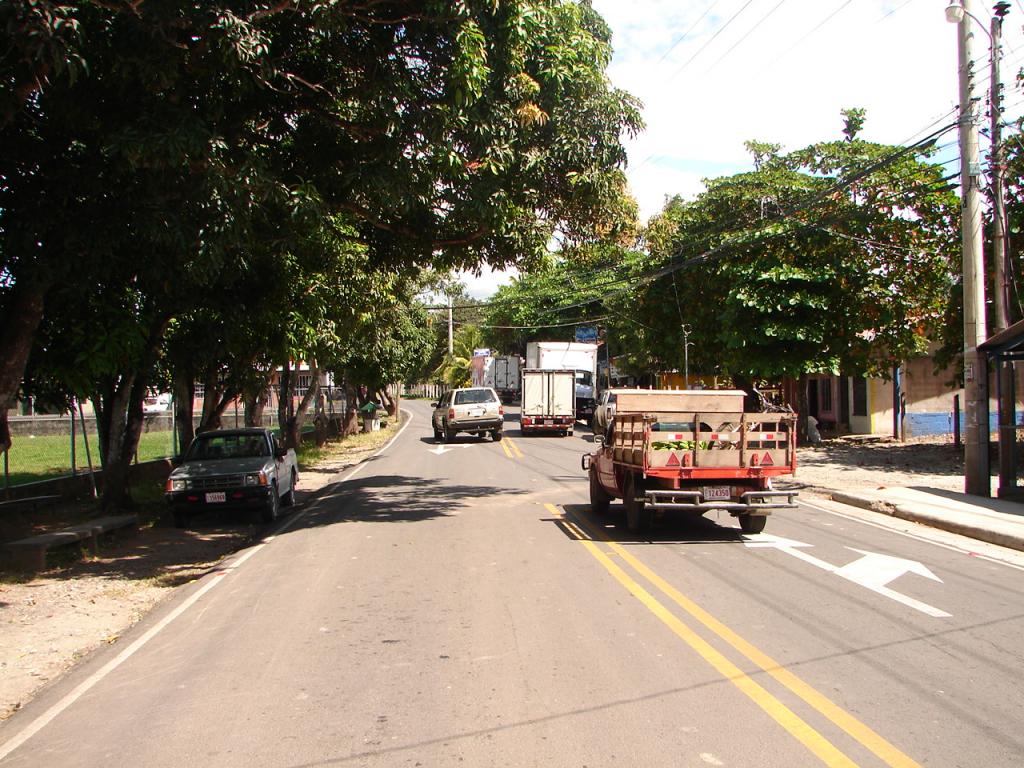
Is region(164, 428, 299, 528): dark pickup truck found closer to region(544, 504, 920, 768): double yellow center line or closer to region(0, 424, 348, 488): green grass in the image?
region(0, 424, 348, 488): green grass

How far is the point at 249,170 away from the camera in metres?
A: 9.09

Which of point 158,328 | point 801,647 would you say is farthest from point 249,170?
point 801,647

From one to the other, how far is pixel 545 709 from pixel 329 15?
7179 millimetres

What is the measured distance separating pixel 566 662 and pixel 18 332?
294 inches

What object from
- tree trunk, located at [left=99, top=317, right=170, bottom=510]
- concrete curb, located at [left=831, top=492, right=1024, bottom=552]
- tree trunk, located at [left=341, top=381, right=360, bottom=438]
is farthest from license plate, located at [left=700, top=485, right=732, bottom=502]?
tree trunk, located at [left=341, top=381, right=360, bottom=438]

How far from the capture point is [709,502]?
33.9 ft

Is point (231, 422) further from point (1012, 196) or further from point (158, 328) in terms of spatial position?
point (1012, 196)

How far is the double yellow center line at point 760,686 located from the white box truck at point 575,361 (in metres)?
32.2

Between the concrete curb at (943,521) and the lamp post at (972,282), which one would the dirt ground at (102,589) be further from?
the lamp post at (972,282)

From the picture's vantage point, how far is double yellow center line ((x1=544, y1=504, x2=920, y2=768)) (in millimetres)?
4277

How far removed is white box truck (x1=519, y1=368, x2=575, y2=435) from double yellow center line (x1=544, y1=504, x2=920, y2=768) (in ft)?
87.4

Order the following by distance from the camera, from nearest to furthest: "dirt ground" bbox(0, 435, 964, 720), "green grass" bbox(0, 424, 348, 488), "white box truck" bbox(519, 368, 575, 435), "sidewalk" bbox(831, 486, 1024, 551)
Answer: "dirt ground" bbox(0, 435, 964, 720), "sidewalk" bbox(831, 486, 1024, 551), "green grass" bbox(0, 424, 348, 488), "white box truck" bbox(519, 368, 575, 435)

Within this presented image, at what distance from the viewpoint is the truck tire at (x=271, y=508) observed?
13.5 m

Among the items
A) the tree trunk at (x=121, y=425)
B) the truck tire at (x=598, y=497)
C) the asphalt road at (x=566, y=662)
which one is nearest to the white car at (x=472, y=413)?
the tree trunk at (x=121, y=425)
